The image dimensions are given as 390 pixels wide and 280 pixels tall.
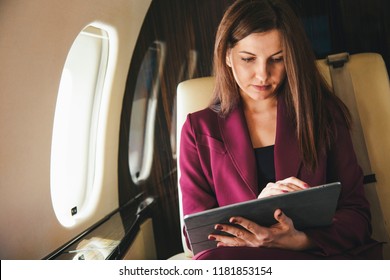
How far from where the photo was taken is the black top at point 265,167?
4.05ft

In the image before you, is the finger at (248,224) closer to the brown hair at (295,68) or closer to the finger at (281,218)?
the finger at (281,218)

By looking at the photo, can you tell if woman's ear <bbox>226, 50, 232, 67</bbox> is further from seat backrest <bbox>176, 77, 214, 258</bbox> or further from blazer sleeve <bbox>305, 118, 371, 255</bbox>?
blazer sleeve <bbox>305, 118, 371, 255</bbox>

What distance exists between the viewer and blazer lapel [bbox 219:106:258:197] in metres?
1.21

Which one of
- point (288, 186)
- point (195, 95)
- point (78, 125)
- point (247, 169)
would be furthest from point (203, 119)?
point (78, 125)

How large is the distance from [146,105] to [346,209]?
33.1 inches

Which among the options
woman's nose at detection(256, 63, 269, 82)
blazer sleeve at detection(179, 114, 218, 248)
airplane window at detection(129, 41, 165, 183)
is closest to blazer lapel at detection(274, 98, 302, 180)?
woman's nose at detection(256, 63, 269, 82)

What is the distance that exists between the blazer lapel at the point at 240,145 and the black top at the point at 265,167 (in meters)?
0.03

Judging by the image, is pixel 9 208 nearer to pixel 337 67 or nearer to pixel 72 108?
pixel 72 108

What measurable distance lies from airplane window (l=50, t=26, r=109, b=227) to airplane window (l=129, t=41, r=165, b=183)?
0.50 feet

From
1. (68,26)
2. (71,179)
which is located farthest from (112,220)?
(68,26)

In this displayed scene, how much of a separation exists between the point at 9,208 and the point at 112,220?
53cm

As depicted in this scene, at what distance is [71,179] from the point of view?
4.94ft

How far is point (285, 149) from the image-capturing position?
1.23 meters

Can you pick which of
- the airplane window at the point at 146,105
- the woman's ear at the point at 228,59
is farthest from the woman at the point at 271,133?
the airplane window at the point at 146,105
